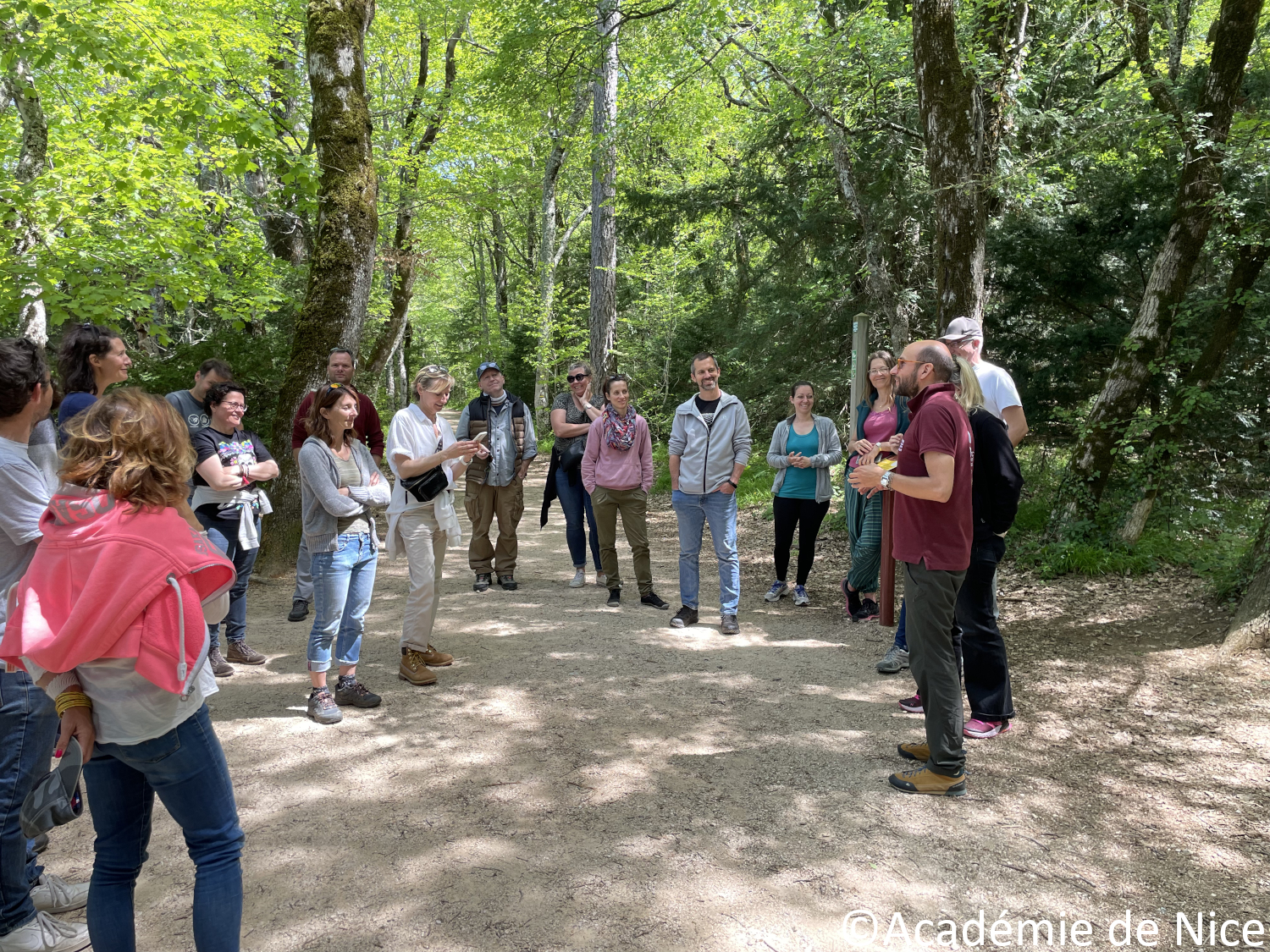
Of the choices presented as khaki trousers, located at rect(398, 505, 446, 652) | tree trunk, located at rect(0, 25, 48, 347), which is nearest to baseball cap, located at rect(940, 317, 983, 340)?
khaki trousers, located at rect(398, 505, 446, 652)

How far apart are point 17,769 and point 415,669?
272 cm

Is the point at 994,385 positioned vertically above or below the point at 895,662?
above

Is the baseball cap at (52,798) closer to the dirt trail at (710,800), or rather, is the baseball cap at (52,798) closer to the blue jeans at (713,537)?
the dirt trail at (710,800)

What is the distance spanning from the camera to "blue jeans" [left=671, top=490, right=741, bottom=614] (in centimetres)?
651

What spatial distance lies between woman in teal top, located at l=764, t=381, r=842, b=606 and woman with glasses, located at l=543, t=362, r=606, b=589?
189cm

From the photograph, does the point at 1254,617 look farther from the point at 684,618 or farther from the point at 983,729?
the point at 684,618

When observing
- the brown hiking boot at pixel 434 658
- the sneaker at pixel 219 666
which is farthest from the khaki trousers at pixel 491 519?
the sneaker at pixel 219 666

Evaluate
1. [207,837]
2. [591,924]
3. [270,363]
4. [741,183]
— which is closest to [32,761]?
[207,837]

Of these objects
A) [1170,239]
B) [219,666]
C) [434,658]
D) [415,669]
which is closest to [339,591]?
[415,669]

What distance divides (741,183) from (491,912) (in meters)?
11.6

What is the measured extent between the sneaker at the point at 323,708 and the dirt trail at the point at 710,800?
0.31 feet

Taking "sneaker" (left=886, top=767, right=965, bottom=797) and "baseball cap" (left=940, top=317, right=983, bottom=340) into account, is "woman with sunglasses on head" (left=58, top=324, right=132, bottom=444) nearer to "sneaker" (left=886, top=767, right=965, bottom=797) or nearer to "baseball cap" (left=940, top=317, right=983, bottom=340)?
"sneaker" (left=886, top=767, right=965, bottom=797)

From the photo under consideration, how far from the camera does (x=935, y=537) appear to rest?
3717 millimetres

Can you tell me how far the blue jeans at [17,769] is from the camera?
2.60m
